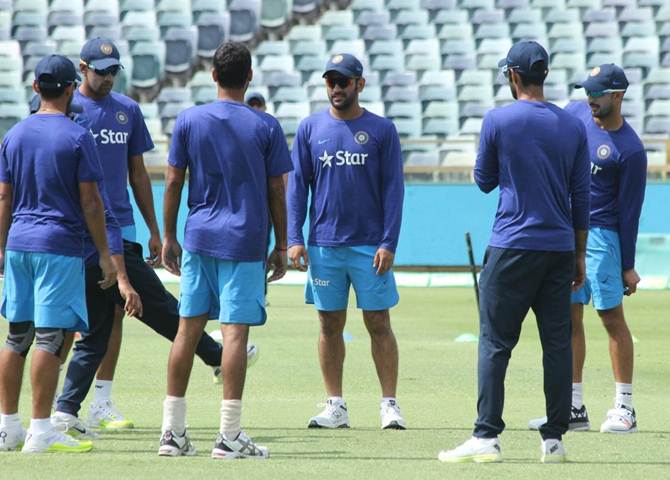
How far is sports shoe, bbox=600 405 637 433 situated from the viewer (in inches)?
348

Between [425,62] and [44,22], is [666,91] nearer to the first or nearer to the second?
[425,62]

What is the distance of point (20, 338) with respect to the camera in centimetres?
760

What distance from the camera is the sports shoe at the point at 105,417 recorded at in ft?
29.1

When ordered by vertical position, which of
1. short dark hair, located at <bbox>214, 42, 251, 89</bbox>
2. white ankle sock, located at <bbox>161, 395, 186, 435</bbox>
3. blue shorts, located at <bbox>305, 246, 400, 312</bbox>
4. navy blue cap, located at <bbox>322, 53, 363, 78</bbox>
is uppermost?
short dark hair, located at <bbox>214, 42, 251, 89</bbox>

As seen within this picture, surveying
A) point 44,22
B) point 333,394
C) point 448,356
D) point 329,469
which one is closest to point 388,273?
point 333,394

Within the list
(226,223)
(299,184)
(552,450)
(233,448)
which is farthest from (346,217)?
(552,450)

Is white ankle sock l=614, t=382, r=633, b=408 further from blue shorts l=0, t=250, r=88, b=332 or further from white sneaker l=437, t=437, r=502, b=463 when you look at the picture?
blue shorts l=0, t=250, r=88, b=332

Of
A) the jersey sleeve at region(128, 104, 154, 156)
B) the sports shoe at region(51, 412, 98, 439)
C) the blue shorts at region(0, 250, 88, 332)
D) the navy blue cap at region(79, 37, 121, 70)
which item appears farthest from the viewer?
the jersey sleeve at region(128, 104, 154, 156)

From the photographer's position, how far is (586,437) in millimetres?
8648

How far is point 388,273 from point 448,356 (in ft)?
13.7

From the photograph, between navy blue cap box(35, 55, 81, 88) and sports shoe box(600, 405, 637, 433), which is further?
sports shoe box(600, 405, 637, 433)

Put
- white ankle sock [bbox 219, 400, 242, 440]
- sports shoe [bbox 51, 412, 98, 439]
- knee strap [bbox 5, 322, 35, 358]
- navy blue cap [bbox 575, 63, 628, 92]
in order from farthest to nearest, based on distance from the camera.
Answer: navy blue cap [bbox 575, 63, 628, 92], sports shoe [bbox 51, 412, 98, 439], knee strap [bbox 5, 322, 35, 358], white ankle sock [bbox 219, 400, 242, 440]

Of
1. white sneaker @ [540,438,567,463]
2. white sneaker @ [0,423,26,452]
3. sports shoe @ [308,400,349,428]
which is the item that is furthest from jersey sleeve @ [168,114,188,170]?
white sneaker @ [540,438,567,463]

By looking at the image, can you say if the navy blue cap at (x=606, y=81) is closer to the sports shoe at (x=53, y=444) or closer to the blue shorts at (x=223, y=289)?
the blue shorts at (x=223, y=289)
